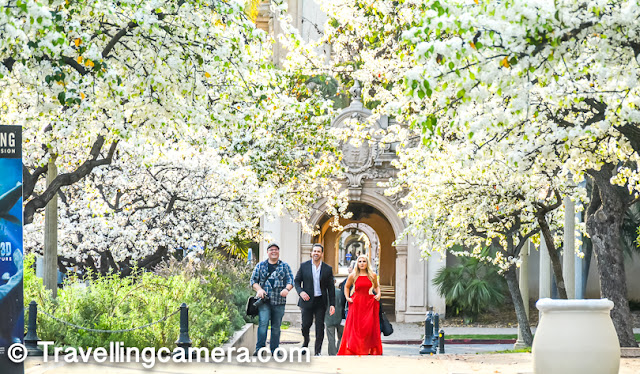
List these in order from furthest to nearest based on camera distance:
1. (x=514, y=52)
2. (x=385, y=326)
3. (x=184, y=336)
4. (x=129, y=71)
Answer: (x=385, y=326), (x=184, y=336), (x=129, y=71), (x=514, y=52)

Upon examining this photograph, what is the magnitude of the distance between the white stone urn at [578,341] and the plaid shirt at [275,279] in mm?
4766

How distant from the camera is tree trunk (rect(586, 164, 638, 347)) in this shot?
49.0ft

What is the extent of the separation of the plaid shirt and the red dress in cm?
132

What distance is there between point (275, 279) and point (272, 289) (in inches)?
6.0

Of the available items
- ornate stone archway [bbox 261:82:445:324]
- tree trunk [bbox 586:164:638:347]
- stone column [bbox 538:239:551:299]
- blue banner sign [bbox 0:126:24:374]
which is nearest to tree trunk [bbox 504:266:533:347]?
stone column [bbox 538:239:551:299]

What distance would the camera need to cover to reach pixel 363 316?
13.8m

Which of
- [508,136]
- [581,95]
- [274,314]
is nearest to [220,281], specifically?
[274,314]

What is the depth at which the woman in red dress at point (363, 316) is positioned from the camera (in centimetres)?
1375

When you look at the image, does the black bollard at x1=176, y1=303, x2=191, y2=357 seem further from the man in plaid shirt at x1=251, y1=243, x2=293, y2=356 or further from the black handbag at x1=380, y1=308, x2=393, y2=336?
the black handbag at x1=380, y1=308, x2=393, y2=336

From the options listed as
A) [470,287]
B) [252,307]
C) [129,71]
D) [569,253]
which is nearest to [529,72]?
[129,71]

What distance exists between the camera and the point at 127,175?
20.4 metres

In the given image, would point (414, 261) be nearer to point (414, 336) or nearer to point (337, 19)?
point (414, 336)

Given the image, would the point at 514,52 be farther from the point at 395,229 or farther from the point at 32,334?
the point at 395,229

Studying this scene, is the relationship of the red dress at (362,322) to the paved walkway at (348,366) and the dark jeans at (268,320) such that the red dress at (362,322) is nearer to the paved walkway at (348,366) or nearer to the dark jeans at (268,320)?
the paved walkway at (348,366)
